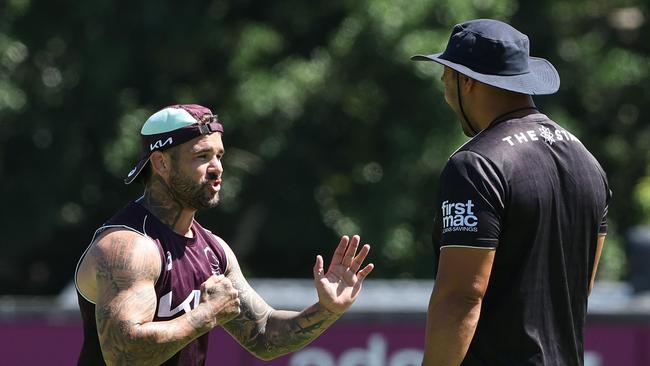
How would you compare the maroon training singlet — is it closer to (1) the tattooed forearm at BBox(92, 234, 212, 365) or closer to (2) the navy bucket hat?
(1) the tattooed forearm at BBox(92, 234, 212, 365)

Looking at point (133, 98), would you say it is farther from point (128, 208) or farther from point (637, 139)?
point (128, 208)

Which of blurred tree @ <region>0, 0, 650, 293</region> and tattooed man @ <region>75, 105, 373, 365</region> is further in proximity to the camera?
blurred tree @ <region>0, 0, 650, 293</region>

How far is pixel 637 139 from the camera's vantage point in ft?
57.4

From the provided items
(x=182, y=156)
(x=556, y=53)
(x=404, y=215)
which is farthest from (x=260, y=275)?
(x=182, y=156)

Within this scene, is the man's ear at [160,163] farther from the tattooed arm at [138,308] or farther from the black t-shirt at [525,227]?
the black t-shirt at [525,227]

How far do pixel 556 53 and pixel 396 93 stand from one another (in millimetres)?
2683

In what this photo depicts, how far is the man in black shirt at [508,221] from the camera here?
4.05 m

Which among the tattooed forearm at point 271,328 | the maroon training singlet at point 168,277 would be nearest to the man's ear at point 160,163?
the maroon training singlet at point 168,277

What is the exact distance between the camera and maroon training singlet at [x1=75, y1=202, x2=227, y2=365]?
14.6 ft

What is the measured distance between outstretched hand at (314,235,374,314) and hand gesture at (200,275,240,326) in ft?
1.55

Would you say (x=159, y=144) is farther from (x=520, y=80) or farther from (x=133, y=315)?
(x=520, y=80)

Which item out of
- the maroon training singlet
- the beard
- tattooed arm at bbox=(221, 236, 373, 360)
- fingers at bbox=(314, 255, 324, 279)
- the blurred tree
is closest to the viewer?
the maroon training singlet

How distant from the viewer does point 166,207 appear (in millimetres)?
4621

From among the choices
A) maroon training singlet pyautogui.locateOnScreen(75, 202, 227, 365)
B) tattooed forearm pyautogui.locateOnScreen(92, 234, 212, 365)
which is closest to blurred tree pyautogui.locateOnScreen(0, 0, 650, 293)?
maroon training singlet pyautogui.locateOnScreen(75, 202, 227, 365)
